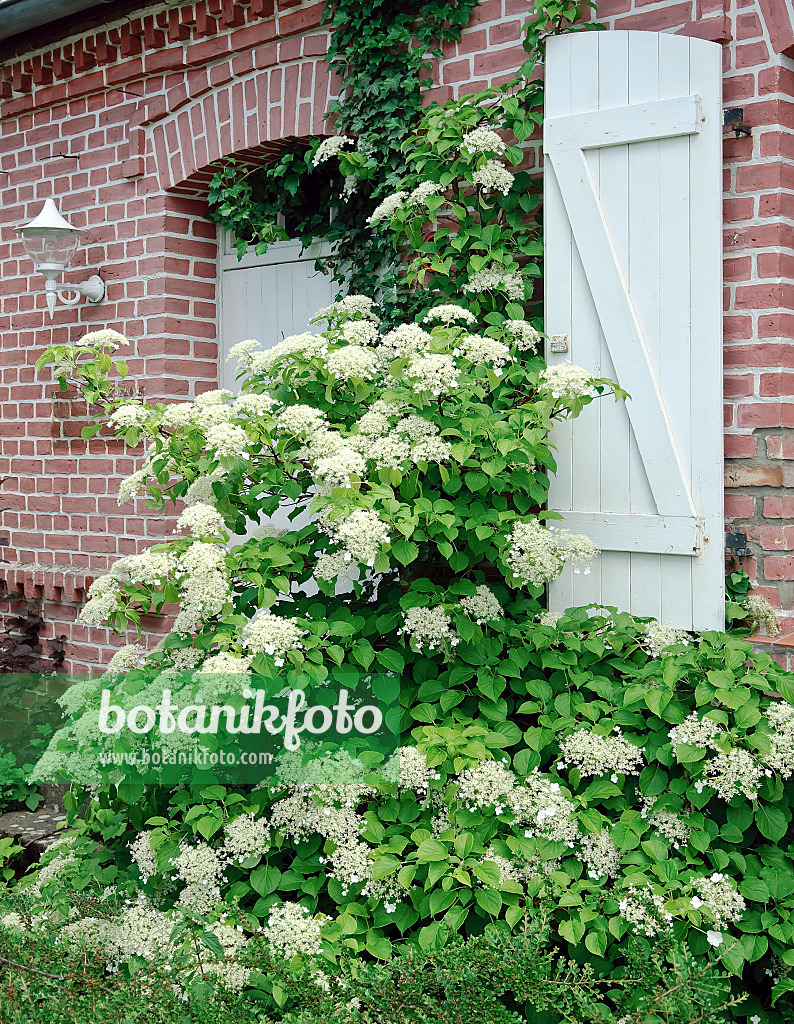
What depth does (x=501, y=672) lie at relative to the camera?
9.52 ft

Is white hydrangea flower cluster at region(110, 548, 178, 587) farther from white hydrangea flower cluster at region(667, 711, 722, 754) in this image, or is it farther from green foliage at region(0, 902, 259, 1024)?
white hydrangea flower cluster at region(667, 711, 722, 754)

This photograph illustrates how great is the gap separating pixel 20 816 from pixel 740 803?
3202 mm

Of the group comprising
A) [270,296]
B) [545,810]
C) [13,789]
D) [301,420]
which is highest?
[270,296]

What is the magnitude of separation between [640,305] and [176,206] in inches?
97.1

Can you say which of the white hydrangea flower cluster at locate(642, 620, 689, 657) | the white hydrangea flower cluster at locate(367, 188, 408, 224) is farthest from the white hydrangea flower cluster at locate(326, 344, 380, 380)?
the white hydrangea flower cluster at locate(642, 620, 689, 657)

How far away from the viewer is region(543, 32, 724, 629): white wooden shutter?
3.13m

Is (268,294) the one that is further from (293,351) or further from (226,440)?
(226,440)

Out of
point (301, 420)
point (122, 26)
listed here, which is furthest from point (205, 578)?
point (122, 26)

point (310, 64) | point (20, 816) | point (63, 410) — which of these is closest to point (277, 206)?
point (310, 64)

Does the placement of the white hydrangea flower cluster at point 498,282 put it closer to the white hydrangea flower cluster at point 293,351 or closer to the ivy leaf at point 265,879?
the white hydrangea flower cluster at point 293,351

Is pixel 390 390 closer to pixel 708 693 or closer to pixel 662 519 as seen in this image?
pixel 662 519

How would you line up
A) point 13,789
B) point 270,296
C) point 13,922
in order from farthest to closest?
point 270,296, point 13,789, point 13,922

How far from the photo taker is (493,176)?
340cm

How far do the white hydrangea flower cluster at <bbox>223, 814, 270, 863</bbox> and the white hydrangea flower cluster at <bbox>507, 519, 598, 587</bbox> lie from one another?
0.98 meters
